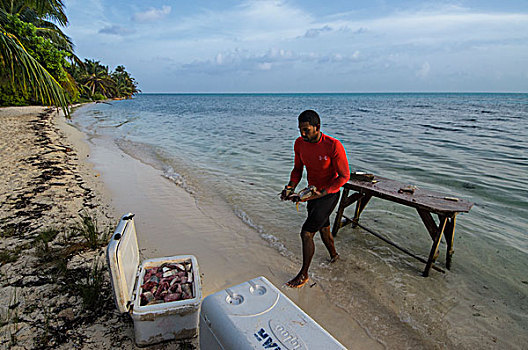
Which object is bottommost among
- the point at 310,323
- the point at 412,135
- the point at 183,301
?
the point at 412,135

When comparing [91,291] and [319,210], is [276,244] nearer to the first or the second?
[319,210]

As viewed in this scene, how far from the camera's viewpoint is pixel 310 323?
182 centimetres

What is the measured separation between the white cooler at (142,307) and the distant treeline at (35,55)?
21.6ft

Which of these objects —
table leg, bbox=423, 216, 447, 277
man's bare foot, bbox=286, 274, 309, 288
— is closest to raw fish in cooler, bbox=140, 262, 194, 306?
man's bare foot, bbox=286, 274, 309, 288

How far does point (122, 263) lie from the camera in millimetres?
2471

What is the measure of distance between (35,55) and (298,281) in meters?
21.2

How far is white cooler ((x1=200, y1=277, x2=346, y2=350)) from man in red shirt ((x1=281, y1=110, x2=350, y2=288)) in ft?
5.37

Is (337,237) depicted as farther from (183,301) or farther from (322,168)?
(183,301)

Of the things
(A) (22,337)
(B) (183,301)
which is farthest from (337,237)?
(A) (22,337)

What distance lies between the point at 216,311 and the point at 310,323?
1.94 ft

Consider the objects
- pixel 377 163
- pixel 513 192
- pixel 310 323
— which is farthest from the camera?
pixel 377 163

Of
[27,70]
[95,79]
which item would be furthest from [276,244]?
[95,79]

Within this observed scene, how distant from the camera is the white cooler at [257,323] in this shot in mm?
1678

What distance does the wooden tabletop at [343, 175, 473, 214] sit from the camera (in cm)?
387
